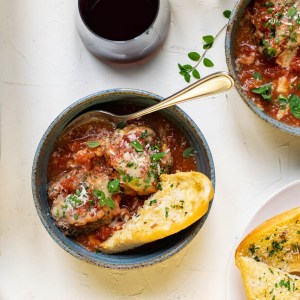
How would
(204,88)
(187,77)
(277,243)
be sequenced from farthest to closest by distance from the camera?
(187,77)
(277,243)
(204,88)

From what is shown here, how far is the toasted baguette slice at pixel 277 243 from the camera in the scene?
8.05 ft

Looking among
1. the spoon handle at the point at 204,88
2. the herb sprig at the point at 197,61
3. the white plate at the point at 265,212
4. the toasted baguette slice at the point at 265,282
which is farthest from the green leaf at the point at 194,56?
the toasted baguette slice at the point at 265,282

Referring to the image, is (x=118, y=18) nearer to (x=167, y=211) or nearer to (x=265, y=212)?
(x=167, y=211)

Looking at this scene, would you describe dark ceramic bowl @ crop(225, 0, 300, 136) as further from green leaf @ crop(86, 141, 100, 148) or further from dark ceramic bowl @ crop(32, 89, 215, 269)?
green leaf @ crop(86, 141, 100, 148)

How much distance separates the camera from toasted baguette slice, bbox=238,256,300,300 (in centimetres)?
246

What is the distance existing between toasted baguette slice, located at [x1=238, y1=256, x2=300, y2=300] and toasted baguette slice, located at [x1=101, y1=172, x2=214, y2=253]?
0.96 ft

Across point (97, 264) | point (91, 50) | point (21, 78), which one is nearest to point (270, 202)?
point (97, 264)

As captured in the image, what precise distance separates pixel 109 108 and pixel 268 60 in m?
0.62

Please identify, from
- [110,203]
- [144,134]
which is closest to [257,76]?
[144,134]

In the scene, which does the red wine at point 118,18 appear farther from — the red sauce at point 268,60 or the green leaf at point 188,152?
the green leaf at point 188,152

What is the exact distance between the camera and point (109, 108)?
8.34 feet

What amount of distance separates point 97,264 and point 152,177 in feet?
1.19

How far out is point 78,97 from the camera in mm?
2664

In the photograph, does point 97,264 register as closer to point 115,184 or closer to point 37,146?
point 115,184
